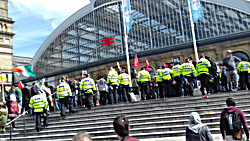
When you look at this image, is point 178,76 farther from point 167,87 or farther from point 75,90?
point 75,90

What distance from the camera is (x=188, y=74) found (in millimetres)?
12406

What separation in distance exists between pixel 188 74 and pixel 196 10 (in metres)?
6.11

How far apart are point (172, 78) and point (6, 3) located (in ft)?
164

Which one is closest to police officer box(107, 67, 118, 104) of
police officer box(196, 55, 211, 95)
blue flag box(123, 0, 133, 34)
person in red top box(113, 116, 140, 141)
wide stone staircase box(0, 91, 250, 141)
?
wide stone staircase box(0, 91, 250, 141)

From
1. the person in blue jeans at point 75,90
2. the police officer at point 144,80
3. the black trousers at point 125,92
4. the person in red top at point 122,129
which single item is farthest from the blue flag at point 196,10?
the person in red top at point 122,129

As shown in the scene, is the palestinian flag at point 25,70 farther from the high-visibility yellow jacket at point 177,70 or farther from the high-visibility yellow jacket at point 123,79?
the high-visibility yellow jacket at point 177,70

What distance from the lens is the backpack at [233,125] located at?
5223mm

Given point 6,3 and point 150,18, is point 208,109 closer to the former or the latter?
point 150,18

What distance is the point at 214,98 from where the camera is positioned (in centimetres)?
1080

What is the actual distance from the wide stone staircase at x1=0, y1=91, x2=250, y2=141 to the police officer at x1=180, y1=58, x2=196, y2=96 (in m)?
1.45

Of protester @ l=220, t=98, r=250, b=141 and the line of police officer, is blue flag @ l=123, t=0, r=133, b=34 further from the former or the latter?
protester @ l=220, t=98, r=250, b=141

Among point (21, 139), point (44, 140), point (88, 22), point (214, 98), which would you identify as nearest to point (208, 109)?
point (214, 98)

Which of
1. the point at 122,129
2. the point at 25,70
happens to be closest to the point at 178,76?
the point at 122,129

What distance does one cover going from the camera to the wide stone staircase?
9.29 metres
